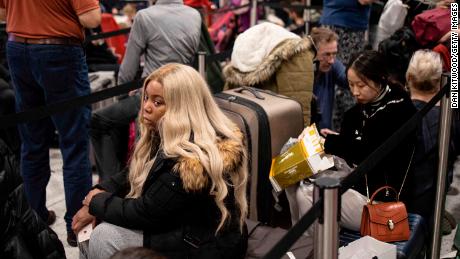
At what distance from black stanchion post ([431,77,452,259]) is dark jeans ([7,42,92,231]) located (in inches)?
71.8

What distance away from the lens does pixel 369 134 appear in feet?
10.0

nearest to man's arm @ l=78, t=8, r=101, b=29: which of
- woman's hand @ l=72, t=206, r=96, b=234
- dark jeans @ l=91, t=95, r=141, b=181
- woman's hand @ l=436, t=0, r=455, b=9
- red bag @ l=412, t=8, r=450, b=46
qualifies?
dark jeans @ l=91, t=95, r=141, b=181

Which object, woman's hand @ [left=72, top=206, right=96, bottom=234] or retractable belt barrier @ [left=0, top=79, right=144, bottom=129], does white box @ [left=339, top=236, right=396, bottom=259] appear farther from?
retractable belt barrier @ [left=0, top=79, right=144, bottom=129]

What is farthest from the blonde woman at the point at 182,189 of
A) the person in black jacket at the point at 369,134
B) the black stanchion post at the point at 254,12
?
the black stanchion post at the point at 254,12

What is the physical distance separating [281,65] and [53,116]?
4.17 ft

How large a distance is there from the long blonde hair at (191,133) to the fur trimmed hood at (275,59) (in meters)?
1.01

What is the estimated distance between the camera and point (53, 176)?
4.65 m

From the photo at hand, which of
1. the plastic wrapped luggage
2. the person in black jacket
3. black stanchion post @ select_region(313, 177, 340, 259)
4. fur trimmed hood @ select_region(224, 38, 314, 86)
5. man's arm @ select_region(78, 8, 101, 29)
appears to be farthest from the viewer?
fur trimmed hood @ select_region(224, 38, 314, 86)

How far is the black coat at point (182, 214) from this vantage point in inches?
92.4

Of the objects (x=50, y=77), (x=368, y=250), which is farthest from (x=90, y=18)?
(x=368, y=250)

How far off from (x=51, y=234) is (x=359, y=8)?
328 cm

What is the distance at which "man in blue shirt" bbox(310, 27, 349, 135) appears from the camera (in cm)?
413

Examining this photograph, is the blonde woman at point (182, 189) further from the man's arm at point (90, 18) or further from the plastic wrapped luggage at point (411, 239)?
the man's arm at point (90, 18)

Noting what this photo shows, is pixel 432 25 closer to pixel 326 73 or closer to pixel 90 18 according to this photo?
pixel 326 73
